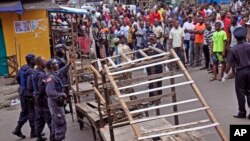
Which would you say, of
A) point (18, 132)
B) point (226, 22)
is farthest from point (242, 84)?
point (226, 22)

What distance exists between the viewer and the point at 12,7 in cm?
1672

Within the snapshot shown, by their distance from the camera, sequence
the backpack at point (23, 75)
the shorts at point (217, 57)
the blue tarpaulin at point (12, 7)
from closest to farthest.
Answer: the backpack at point (23, 75)
the shorts at point (217, 57)
the blue tarpaulin at point (12, 7)

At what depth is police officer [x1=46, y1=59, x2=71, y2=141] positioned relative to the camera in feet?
27.0

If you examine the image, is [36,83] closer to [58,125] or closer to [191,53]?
[58,125]

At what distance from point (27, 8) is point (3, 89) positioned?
3.22m

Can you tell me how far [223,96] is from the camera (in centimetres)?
1148

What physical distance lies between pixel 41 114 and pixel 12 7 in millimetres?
8368

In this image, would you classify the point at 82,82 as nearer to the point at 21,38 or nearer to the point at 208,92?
the point at 208,92

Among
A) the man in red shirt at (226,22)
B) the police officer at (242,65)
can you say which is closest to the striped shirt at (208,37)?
the man in red shirt at (226,22)

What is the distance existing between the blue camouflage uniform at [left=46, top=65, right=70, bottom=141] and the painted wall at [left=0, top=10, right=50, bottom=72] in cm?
993

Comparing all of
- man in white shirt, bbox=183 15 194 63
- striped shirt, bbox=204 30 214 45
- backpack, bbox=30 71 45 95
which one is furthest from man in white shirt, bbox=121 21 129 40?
backpack, bbox=30 71 45 95

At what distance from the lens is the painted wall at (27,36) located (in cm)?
1781

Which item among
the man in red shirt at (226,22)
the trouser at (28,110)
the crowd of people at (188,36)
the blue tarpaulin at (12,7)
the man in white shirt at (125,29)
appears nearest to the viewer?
the trouser at (28,110)

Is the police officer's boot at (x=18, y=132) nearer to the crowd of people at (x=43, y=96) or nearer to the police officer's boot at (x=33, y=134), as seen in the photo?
the crowd of people at (x=43, y=96)
